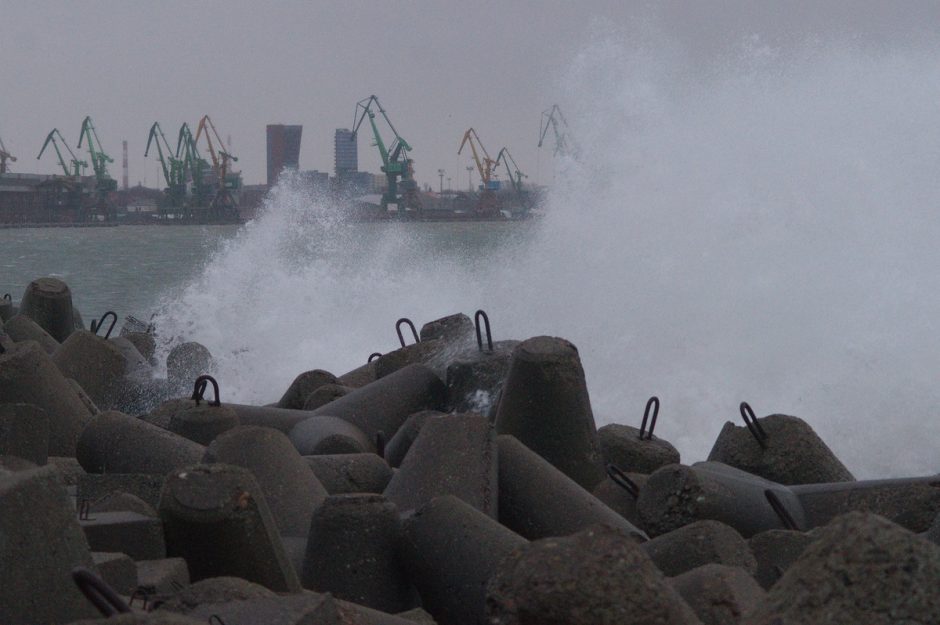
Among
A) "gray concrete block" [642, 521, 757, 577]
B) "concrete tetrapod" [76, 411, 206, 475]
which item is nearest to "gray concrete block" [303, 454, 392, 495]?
"concrete tetrapod" [76, 411, 206, 475]

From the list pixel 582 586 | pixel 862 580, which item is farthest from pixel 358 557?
pixel 862 580

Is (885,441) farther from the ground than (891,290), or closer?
closer

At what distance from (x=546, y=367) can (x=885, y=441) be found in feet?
15.3

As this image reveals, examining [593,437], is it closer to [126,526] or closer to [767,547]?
[767,547]

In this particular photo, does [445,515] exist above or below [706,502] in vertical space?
above

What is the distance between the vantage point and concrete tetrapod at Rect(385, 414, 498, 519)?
390 centimetres

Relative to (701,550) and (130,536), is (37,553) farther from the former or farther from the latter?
(701,550)

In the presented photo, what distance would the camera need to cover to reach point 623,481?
4703 mm

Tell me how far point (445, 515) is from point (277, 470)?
836mm

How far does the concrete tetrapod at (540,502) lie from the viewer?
3930 millimetres

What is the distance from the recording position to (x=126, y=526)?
11.2 ft

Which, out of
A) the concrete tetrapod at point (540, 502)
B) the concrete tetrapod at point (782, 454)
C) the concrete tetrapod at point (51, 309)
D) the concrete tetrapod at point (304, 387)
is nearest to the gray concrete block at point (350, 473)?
the concrete tetrapod at point (540, 502)

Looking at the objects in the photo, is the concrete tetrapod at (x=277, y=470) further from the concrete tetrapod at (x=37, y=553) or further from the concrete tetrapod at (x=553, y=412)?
the concrete tetrapod at (x=37, y=553)

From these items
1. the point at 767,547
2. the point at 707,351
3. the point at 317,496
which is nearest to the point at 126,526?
the point at 317,496
